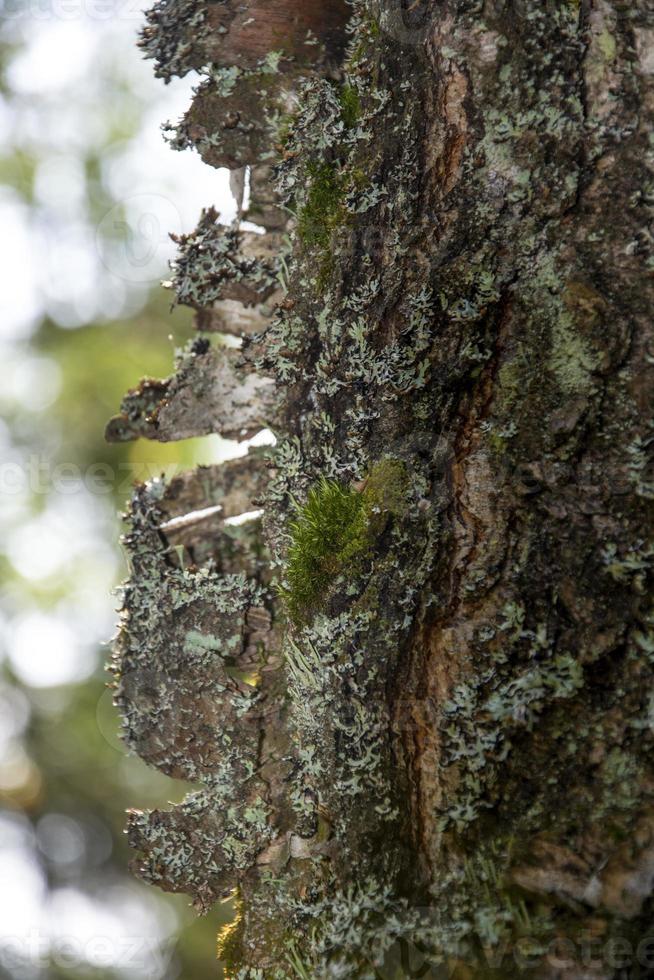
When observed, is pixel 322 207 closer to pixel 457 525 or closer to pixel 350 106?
pixel 350 106

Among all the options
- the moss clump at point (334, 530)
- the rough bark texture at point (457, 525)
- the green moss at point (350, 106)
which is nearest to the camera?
the rough bark texture at point (457, 525)

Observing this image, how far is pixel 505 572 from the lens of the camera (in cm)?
120

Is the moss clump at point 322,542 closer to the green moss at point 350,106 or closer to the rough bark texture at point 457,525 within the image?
the rough bark texture at point 457,525

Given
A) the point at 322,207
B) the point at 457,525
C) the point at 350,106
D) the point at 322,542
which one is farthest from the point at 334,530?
the point at 350,106

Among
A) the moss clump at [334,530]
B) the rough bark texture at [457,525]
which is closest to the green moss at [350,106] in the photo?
the rough bark texture at [457,525]

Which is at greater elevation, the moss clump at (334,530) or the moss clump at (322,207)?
the moss clump at (322,207)

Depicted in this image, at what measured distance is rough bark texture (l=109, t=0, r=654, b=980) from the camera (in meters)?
1.12

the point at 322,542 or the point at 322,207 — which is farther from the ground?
the point at 322,207

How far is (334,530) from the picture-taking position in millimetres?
1341

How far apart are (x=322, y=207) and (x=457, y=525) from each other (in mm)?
653

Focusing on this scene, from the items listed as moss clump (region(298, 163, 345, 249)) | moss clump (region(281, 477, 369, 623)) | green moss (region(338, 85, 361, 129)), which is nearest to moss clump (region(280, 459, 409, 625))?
moss clump (region(281, 477, 369, 623))

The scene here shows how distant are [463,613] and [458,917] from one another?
44 centimetres

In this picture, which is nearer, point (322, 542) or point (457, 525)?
point (457, 525)

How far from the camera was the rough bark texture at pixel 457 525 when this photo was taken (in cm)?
112
